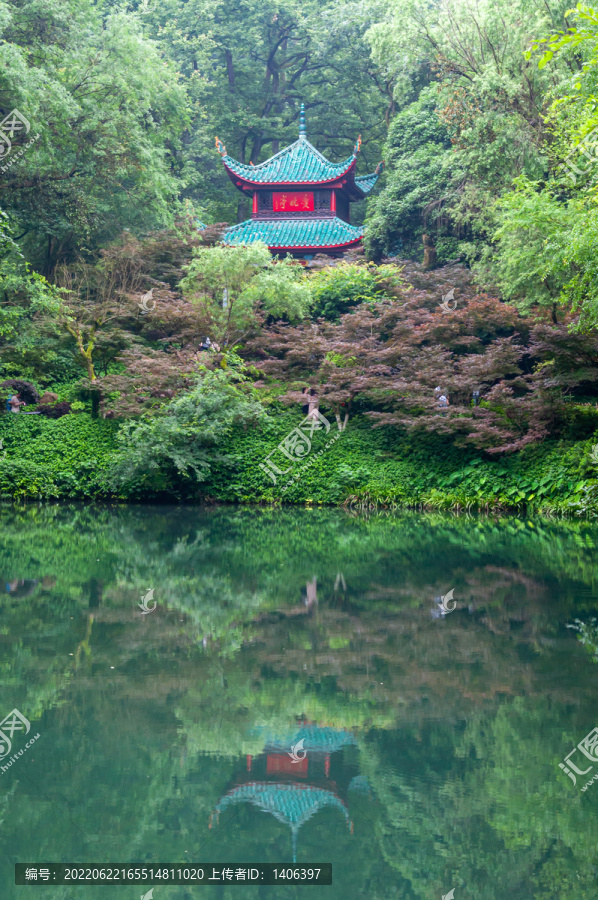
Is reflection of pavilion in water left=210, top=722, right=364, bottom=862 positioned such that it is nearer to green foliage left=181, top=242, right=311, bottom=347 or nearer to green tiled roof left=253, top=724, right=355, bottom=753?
green tiled roof left=253, top=724, right=355, bottom=753

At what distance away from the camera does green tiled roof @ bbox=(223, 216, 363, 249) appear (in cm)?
2133

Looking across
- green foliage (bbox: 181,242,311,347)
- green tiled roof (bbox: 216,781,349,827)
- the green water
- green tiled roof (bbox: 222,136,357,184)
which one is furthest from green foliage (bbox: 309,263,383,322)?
green tiled roof (bbox: 216,781,349,827)

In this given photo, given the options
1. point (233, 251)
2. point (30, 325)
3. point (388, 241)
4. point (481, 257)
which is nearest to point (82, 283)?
point (30, 325)

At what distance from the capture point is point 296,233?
22.0 m

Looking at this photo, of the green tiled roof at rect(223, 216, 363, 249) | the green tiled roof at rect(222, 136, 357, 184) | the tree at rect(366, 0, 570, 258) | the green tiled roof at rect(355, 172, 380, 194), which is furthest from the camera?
the green tiled roof at rect(355, 172, 380, 194)

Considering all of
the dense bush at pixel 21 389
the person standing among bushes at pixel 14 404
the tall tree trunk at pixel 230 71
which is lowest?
the person standing among bushes at pixel 14 404

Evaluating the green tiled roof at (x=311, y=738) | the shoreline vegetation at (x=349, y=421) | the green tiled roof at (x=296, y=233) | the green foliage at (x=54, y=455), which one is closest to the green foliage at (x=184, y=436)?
the shoreline vegetation at (x=349, y=421)

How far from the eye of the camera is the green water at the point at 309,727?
7.91 ft

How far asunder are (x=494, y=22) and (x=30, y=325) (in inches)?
434

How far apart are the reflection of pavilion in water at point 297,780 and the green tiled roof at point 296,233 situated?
1910cm

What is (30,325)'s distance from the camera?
15.6 meters

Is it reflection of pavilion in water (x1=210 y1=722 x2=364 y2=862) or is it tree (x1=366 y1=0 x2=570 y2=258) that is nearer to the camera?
reflection of pavilion in water (x1=210 y1=722 x2=364 y2=862)

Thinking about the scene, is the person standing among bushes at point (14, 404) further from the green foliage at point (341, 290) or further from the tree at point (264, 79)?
the tree at point (264, 79)
